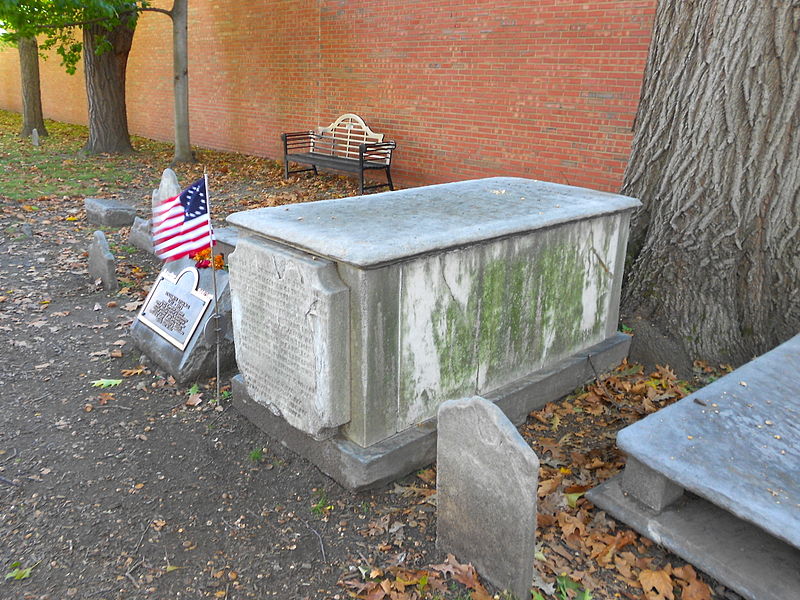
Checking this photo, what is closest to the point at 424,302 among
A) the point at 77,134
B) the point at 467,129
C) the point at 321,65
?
the point at 467,129

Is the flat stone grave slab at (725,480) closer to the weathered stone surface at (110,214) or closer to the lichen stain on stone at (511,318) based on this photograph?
the lichen stain on stone at (511,318)

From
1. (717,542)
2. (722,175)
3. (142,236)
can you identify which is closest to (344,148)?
(142,236)

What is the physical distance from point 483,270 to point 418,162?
295 inches

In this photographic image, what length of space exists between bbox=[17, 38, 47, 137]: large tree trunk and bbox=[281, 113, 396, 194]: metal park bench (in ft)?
27.4

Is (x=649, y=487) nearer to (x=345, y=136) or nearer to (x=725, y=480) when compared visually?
(x=725, y=480)

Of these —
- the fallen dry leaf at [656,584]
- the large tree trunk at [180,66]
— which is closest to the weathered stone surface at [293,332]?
the fallen dry leaf at [656,584]

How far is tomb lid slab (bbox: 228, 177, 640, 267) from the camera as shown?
121 inches

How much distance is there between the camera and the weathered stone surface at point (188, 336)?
439 cm

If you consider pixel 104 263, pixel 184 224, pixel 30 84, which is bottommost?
pixel 104 263

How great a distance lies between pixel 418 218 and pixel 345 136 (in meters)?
8.65

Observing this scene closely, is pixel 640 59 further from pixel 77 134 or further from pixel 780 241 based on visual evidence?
pixel 77 134

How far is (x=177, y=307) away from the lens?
15.1 feet

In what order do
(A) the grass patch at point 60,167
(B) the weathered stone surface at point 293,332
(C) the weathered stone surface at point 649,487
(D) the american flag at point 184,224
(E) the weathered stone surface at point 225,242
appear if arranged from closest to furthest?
(C) the weathered stone surface at point 649,487 < (B) the weathered stone surface at point 293,332 < (D) the american flag at point 184,224 < (E) the weathered stone surface at point 225,242 < (A) the grass patch at point 60,167

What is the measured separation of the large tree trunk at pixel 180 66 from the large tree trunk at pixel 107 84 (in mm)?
1068
